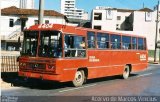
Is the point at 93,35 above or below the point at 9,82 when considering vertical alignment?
above

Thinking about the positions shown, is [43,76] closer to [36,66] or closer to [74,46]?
[36,66]

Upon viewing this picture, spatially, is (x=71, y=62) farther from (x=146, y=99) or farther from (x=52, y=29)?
(x=146, y=99)

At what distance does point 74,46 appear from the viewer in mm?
17203

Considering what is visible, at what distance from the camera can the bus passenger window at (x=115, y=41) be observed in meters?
21.1

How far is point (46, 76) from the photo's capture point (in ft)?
53.1

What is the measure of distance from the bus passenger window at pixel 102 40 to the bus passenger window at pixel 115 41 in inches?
26.5

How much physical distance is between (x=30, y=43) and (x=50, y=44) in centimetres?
124

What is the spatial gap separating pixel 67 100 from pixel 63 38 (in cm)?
402

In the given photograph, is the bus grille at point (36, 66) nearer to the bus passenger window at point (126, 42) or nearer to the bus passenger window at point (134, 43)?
the bus passenger window at point (126, 42)

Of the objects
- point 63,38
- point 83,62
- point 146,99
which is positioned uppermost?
point 63,38

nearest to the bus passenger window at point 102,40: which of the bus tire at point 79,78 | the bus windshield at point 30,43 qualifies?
the bus tire at point 79,78

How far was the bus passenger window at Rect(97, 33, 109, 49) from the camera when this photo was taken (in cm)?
1956

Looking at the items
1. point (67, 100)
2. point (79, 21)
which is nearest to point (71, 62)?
point (67, 100)

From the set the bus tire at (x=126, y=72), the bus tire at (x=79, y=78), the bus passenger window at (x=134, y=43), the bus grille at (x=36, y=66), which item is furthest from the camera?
the bus passenger window at (x=134, y=43)
